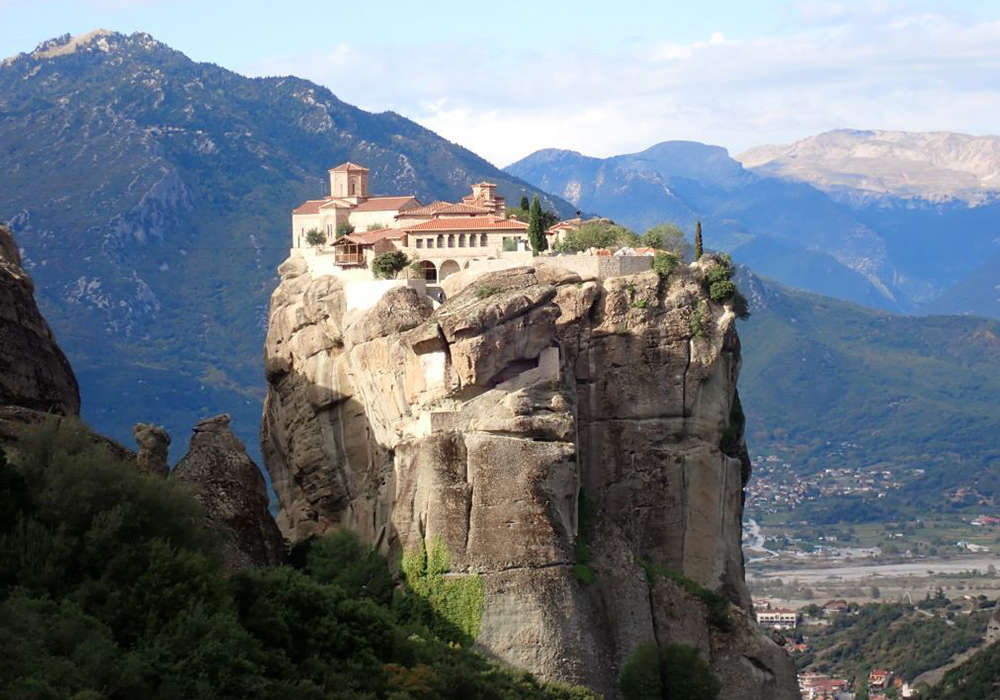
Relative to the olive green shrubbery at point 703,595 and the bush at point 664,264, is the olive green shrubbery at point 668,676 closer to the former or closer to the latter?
the olive green shrubbery at point 703,595

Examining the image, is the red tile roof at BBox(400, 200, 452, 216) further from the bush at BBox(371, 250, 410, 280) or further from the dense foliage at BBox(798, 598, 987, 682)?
the dense foliage at BBox(798, 598, 987, 682)

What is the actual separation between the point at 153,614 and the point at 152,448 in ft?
56.7

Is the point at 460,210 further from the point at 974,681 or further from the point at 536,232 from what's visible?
the point at 974,681

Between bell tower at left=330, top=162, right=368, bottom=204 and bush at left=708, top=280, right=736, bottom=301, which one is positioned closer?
bush at left=708, top=280, right=736, bottom=301

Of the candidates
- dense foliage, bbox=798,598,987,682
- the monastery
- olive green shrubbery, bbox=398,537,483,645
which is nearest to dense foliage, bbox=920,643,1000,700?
dense foliage, bbox=798,598,987,682

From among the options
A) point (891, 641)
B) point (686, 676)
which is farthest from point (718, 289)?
point (891, 641)

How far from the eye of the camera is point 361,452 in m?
84.8

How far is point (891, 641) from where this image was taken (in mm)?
159875

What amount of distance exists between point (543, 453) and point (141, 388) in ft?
378

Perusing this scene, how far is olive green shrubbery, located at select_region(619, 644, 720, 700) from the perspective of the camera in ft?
241

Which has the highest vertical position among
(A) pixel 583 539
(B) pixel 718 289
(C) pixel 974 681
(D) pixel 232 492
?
(B) pixel 718 289

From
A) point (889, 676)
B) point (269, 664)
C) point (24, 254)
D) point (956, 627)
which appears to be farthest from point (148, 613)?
point (24, 254)

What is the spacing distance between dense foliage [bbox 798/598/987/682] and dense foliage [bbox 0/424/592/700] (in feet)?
275

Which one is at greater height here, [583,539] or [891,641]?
[583,539]
